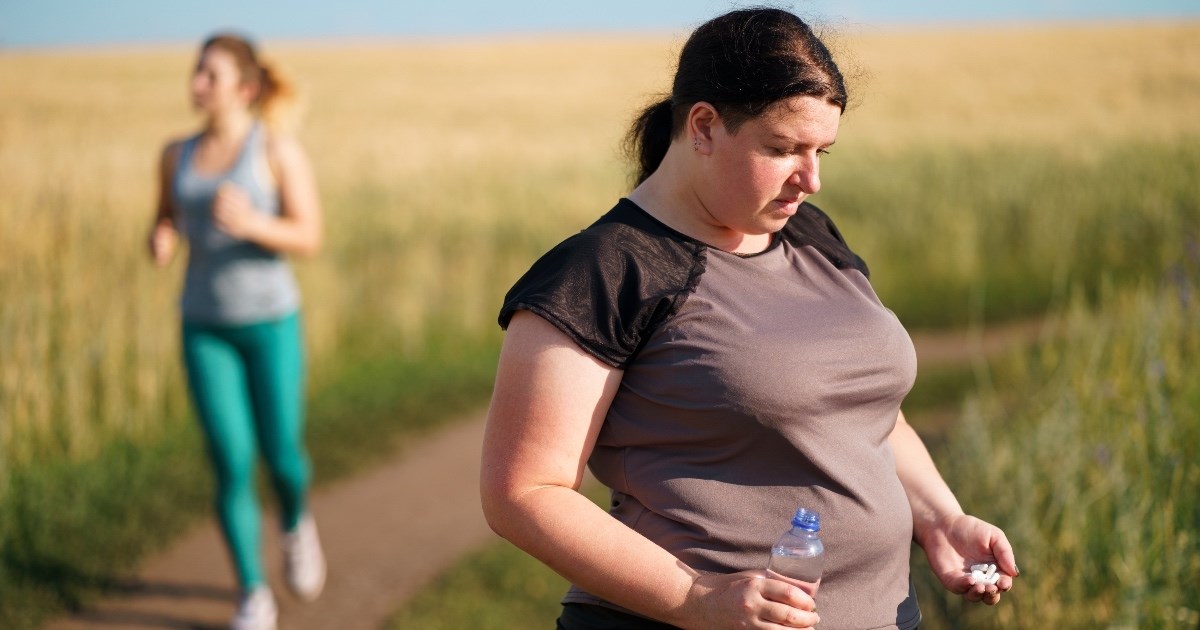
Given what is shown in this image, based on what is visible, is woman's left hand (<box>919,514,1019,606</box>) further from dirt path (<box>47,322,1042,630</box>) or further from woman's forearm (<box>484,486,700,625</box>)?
dirt path (<box>47,322,1042,630</box>)

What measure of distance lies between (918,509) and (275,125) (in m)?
3.12

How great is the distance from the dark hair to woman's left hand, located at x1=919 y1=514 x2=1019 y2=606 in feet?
2.28

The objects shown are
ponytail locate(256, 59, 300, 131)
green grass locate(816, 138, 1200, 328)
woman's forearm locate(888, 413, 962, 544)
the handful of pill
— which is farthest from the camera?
green grass locate(816, 138, 1200, 328)

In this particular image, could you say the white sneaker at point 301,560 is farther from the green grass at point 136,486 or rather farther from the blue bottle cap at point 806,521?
the blue bottle cap at point 806,521

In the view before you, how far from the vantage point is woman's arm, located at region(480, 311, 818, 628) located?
153 centimetres

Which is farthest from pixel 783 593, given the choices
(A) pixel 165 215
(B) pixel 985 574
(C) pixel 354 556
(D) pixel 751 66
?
(C) pixel 354 556

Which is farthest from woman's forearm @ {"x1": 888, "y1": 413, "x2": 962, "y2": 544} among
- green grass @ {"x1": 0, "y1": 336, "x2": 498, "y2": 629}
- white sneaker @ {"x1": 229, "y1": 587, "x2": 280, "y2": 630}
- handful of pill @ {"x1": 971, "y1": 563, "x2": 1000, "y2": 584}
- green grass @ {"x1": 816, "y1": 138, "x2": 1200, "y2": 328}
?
green grass @ {"x1": 816, "y1": 138, "x2": 1200, "y2": 328}

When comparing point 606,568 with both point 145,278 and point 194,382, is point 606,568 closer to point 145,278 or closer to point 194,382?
point 194,382

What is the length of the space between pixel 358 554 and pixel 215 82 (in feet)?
6.98

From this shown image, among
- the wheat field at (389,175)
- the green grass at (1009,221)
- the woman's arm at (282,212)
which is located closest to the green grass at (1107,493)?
the wheat field at (389,175)

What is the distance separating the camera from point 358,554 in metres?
4.98

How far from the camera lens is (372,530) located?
5.25 m

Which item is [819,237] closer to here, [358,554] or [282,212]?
[282,212]

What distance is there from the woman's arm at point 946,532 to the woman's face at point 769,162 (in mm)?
495
